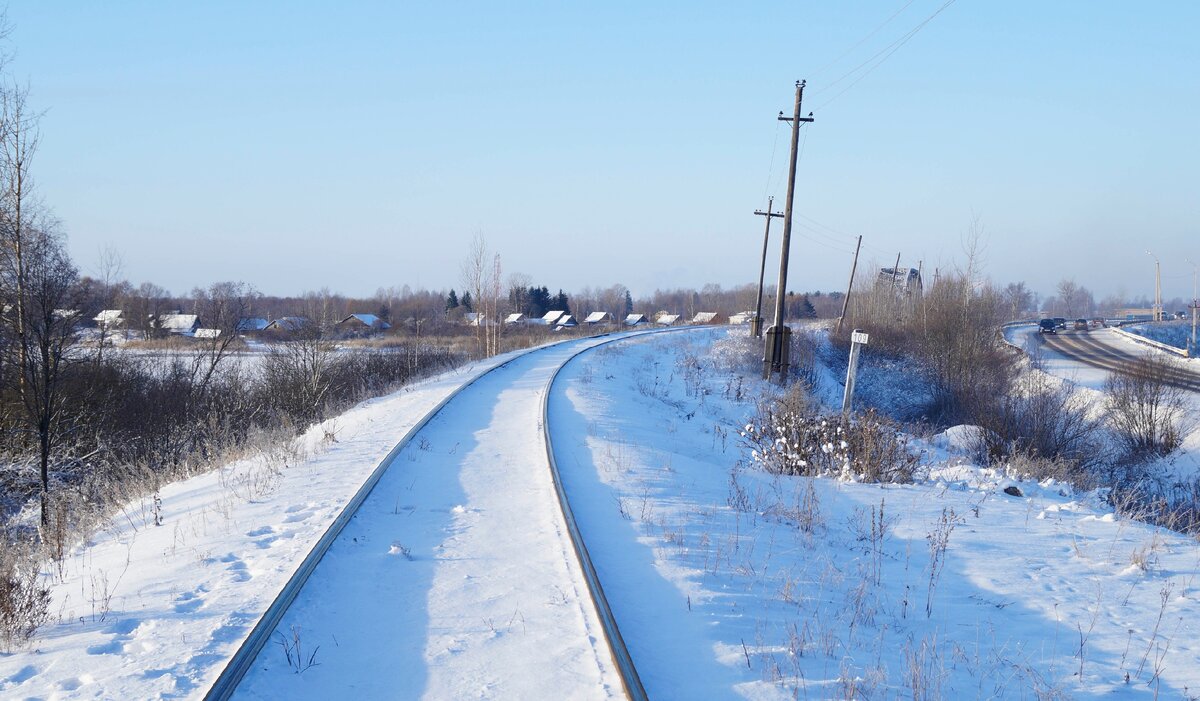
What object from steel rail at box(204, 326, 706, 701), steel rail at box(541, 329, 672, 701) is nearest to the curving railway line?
steel rail at box(541, 329, 672, 701)

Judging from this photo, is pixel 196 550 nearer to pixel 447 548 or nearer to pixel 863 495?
pixel 447 548

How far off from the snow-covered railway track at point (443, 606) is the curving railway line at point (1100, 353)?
3107 centimetres

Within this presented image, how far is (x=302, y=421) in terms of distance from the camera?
19.9 m

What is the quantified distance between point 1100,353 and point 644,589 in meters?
62.7

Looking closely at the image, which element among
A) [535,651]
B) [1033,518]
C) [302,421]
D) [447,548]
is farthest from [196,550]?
[302,421]

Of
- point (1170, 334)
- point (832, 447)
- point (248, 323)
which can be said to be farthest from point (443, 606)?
point (1170, 334)

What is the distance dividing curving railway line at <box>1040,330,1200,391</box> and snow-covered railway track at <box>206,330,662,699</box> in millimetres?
31072

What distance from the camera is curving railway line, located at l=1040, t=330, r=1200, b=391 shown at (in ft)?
118

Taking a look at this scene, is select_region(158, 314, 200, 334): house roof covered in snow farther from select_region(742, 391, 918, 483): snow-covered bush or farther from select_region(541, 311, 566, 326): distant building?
select_region(742, 391, 918, 483): snow-covered bush

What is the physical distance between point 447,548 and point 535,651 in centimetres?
218

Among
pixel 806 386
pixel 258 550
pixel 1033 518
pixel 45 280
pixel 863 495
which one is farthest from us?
pixel 806 386

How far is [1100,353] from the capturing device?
55625 mm

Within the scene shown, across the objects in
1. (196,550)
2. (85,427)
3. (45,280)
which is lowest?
(85,427)

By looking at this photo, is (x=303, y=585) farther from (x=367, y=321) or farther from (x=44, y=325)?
(x=367, y=321)
